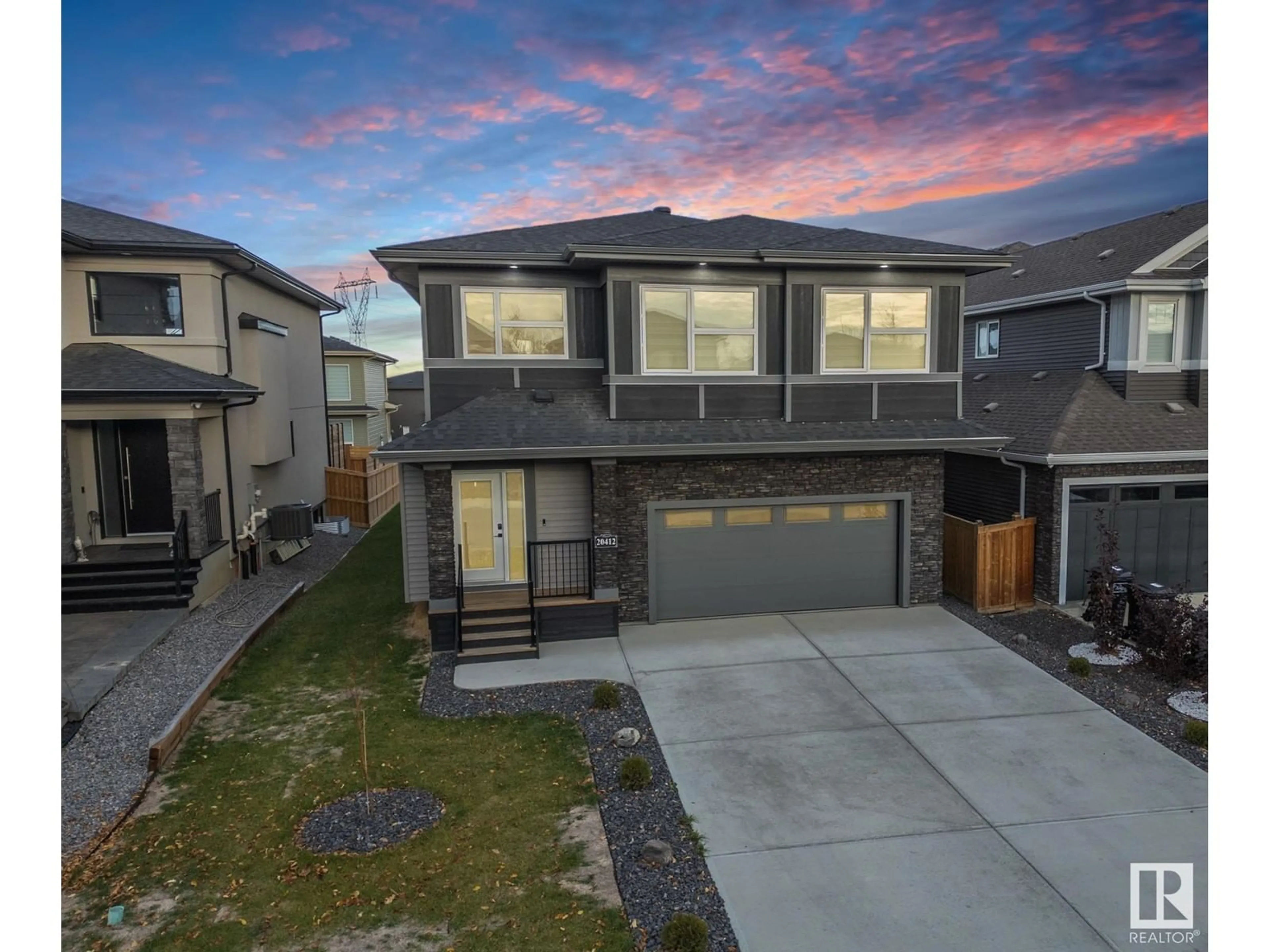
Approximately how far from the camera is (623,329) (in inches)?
462

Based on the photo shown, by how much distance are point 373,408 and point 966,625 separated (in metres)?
24.2

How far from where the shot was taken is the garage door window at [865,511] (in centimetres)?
1255

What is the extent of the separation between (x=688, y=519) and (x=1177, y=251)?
1123 cm

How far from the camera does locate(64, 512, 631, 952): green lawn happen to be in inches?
207

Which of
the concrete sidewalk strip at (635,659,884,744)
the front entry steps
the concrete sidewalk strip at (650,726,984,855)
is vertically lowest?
the concrete sidewalk strip at (650,726,984,855)

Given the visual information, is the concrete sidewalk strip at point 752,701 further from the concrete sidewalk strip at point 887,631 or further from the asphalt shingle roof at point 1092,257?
the asphalt shingle roof at point 1092,257

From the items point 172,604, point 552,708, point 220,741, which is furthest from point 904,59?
point 172,604

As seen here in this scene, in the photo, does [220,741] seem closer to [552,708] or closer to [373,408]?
[552,708]

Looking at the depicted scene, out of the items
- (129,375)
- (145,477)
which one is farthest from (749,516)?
(145,477)

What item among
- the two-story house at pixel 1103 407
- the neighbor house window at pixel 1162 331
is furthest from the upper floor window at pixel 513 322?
the neighbor house window at pixel 1162 331

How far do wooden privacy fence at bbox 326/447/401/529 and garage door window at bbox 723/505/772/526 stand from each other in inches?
475

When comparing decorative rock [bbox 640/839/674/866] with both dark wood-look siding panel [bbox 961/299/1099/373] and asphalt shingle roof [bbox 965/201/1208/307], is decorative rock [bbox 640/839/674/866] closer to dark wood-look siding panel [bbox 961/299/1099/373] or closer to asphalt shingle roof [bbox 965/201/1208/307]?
dark wood-look siding panel [bbox 961/299/1099/373]

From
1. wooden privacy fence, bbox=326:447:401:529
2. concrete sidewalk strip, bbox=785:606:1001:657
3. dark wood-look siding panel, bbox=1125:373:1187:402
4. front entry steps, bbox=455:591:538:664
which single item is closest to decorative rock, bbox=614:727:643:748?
front entry steps, bbox=455:591:538:664

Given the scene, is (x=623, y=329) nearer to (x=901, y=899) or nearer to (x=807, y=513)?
(x=807, y=513)
